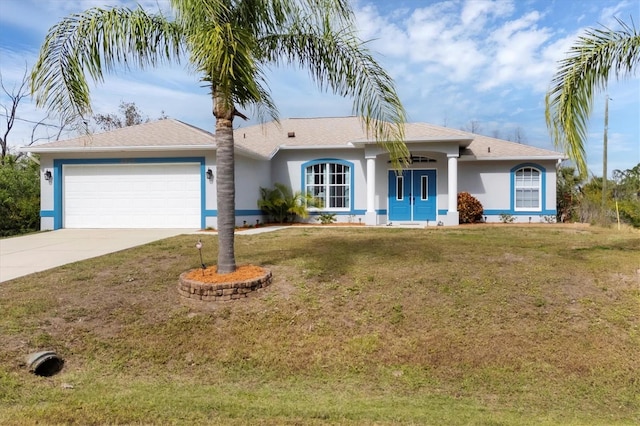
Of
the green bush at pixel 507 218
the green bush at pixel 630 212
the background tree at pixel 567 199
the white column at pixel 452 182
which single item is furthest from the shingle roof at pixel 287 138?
the green bush at pixel 630 212

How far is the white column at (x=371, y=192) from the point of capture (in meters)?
16.7

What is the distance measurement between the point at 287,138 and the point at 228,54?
13.7 m

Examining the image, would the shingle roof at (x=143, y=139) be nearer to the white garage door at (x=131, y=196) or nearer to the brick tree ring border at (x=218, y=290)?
the white garage door at (x=131, y=196)

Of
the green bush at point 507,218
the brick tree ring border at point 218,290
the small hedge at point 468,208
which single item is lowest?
the brick tree ring border at point 218,290

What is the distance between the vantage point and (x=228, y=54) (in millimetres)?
5539

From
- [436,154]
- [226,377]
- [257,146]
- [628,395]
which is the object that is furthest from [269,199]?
[628,395]

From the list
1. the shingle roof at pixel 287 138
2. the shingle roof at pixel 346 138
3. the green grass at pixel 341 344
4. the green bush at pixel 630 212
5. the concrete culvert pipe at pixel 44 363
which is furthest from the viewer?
the green bush at pixel 630 212

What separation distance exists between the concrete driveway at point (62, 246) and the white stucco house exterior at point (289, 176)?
1.10 meters

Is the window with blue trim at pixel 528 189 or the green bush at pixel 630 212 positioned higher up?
the window with blue trim at pixel 528 189

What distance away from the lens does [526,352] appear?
505cm

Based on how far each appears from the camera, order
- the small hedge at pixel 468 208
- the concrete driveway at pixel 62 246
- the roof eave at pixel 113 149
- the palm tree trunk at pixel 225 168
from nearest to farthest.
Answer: the palm tree trunk at pixel 225 168 → the concrete driveway at pixel 62 246 → the roof eave at pixel 113 149 → the small hedge at pixel 468 208

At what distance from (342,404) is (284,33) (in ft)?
18.8

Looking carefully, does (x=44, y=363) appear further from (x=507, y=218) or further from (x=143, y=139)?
(x=507, y=218)

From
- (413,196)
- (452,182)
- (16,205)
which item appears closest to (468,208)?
(452,182)
